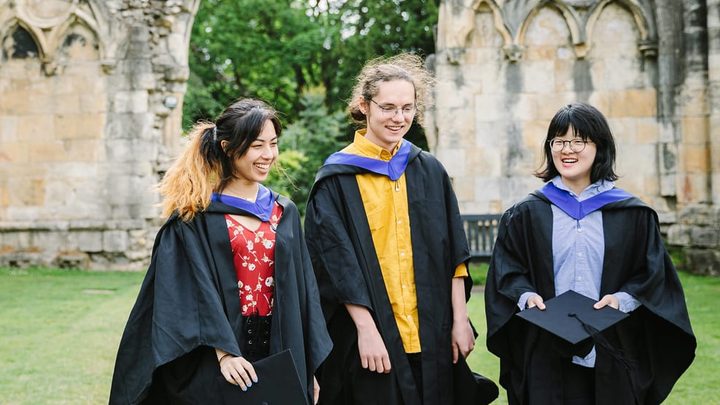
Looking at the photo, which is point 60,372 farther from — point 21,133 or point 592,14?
point 592,14

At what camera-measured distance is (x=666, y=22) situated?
1260 centimetres

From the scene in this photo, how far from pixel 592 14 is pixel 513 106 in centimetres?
184

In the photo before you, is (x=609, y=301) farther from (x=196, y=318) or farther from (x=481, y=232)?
(x=481, y=232)

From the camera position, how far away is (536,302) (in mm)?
3834

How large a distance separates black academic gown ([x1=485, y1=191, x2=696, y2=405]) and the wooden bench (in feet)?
26.6

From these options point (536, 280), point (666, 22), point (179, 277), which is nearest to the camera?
point (179, 277)

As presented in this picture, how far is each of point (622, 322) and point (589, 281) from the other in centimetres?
24

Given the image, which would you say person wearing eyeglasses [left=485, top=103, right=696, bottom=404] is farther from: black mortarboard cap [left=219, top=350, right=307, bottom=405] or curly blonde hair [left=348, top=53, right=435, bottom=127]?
black mortarboard cap [left=219, top=350, right=307, bottom=405]

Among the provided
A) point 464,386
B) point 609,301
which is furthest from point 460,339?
point 609,301

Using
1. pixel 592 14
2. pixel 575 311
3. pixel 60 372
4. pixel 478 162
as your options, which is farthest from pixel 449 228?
pixel 592 14

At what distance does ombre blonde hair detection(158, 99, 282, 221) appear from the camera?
3746 millimetres

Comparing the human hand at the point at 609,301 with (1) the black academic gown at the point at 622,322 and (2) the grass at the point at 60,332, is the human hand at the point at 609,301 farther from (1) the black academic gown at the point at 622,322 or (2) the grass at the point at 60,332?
(2) the grass at the point at 60,332

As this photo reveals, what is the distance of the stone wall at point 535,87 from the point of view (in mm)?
12828

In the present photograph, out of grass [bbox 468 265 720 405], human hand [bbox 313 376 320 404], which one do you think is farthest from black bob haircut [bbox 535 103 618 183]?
grass [bbox 468 265 720 405]
